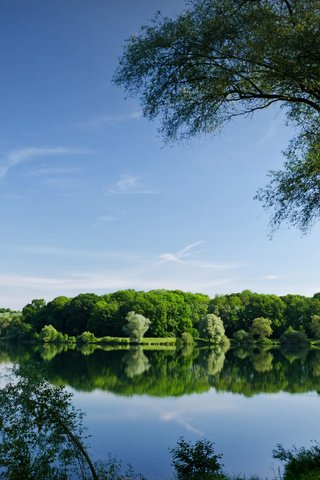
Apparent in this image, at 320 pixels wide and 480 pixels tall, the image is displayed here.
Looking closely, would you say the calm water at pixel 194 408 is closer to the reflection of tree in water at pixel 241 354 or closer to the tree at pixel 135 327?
the reflection of tree in water at pixel 241 354

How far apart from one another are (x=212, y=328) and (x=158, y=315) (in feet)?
44.7

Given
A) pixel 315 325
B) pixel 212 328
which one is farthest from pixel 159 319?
pixel 315 325

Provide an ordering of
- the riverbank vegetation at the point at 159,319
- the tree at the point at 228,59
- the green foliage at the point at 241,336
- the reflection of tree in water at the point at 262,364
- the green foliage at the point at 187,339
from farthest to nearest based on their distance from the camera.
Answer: the riverbank vegetation at the point at 159,319 < the green foliage at the point at 241,336 < the green foliage at the point at 187,339 < the reflection of tree in water at the point at 262,364 < the tree at the point at 228,59

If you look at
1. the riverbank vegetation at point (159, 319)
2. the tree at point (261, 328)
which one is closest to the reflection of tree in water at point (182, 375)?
the tree at point (261, 328)

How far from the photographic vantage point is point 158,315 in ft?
276

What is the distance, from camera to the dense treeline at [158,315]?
82.3m

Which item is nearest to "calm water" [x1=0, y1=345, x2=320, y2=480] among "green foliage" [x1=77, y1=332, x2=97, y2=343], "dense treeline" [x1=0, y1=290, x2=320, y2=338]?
"green foliage" [x1=77, y1=332, x2=97, y2=343]

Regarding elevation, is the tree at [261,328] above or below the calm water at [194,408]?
above

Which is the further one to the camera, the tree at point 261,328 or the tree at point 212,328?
the tree at point 261,328

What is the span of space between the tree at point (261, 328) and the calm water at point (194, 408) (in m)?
33.3

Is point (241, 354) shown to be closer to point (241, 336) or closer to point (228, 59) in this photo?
point (241, 336)

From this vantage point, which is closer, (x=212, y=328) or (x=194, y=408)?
(x=194, y=408)

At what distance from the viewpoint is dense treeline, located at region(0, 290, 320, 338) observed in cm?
8231

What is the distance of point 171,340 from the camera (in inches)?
3113
